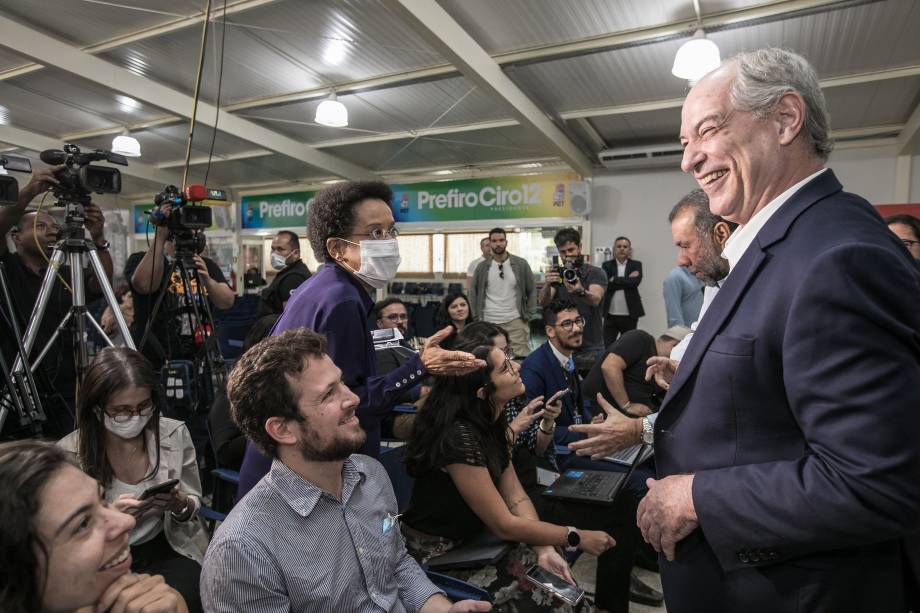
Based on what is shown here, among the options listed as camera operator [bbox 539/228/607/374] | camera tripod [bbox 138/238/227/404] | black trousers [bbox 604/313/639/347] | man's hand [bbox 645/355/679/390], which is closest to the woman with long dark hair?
man's hand [bbox 645/355/679/390]

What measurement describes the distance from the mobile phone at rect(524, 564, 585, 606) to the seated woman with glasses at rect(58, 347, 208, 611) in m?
1.02

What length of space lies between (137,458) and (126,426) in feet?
0.41

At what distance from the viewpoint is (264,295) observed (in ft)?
11.7

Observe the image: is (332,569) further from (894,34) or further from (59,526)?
(894,34)

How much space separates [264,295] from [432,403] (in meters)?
2.11

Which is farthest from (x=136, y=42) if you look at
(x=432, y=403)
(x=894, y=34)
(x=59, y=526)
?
(x=894, y=34)

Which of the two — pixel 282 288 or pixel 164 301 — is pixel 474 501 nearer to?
pixel 164 301

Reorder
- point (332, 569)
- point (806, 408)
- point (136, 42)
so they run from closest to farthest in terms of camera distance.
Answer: point (806, 408) < point (332, 569) < point (136, 42)

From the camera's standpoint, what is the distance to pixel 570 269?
446cm

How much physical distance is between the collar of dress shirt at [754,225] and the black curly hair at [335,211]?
45.5 inches

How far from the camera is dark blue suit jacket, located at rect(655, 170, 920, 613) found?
26.8 inches

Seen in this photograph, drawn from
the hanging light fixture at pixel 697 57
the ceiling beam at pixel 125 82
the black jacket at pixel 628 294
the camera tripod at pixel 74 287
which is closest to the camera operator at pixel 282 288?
the ceiling beam at pixel 125 82

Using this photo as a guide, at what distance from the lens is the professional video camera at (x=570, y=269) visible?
442 cm

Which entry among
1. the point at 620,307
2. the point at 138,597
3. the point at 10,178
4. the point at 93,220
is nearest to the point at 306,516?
the point at 138,597
